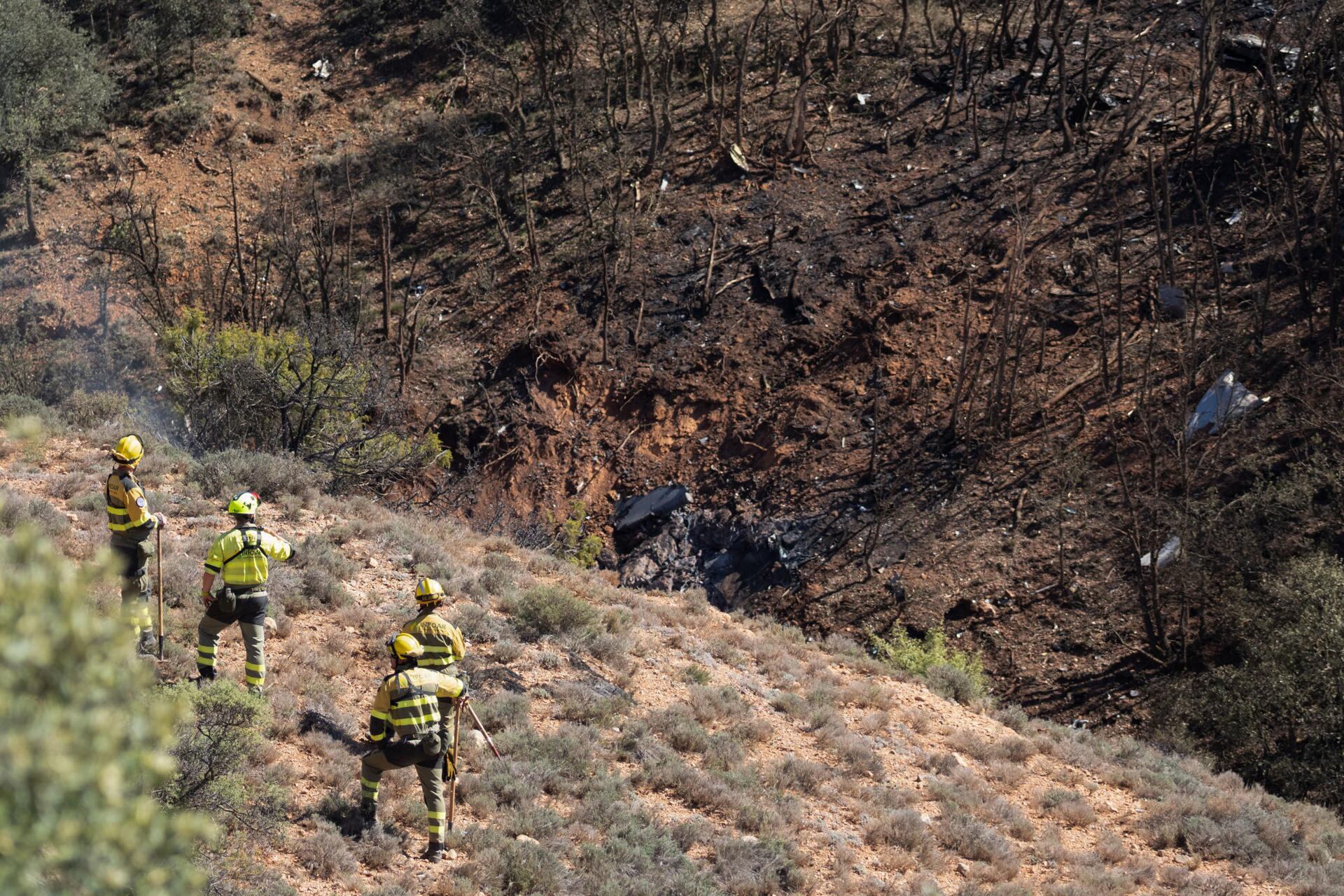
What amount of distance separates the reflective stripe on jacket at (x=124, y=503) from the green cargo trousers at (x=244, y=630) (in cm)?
95

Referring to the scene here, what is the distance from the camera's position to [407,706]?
22.8ft

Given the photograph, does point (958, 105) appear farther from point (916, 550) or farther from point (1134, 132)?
point (916, 550)

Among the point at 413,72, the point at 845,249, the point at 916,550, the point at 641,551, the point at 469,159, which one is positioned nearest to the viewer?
the point at 916,550

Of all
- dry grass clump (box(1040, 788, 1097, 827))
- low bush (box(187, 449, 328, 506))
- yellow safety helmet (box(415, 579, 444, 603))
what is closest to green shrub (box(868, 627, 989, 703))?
dry grass clump (box(1040, 788, 1097, 827))

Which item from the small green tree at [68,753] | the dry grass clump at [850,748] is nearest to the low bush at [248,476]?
the dry grass clump at [850,748]

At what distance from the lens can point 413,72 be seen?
1318 inches

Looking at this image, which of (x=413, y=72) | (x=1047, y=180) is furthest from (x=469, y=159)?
(x=1047, y=180)

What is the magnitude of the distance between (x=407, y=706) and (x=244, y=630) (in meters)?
2.03

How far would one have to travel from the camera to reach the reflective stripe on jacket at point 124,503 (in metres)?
8.30

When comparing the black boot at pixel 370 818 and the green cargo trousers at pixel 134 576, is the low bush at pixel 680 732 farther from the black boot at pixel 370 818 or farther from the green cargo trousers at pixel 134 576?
the green cargo trousers at pixel 134 576

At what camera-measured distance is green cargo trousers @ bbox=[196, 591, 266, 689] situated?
8.11 m

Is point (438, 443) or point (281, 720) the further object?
point (438, 443)

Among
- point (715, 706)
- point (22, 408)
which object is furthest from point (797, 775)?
point (22, 408)

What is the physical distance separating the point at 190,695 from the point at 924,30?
28.4 meters
